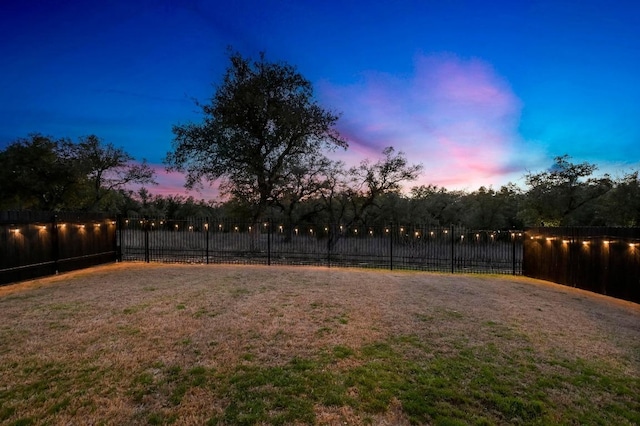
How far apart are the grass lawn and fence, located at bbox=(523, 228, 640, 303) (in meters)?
0.79

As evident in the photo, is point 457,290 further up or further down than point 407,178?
further down

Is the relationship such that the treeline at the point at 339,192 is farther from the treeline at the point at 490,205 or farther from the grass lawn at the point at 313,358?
the grass lawn at the point at 313,358

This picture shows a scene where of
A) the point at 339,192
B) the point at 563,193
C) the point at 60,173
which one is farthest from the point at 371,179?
the point at 60,173

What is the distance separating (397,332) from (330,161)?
16786 mm

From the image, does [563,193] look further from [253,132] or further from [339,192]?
[253,132]

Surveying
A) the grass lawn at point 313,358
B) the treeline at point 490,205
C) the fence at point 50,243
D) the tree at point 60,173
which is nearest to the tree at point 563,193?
the treeline at point 490,205

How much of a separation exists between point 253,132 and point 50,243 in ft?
39.4

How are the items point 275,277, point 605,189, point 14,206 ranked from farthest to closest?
point 14,206 < point 605,189 < point 275,277

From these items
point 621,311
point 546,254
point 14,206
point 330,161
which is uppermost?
point 330,161

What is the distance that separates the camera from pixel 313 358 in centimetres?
465

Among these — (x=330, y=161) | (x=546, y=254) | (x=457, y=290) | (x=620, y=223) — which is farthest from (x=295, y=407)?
(x=620, y=223)

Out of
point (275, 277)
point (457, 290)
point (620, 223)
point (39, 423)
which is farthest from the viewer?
point (620, 223)

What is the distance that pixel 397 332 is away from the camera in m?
5.84

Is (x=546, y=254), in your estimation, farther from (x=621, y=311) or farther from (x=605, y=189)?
(x=605, y=189)
